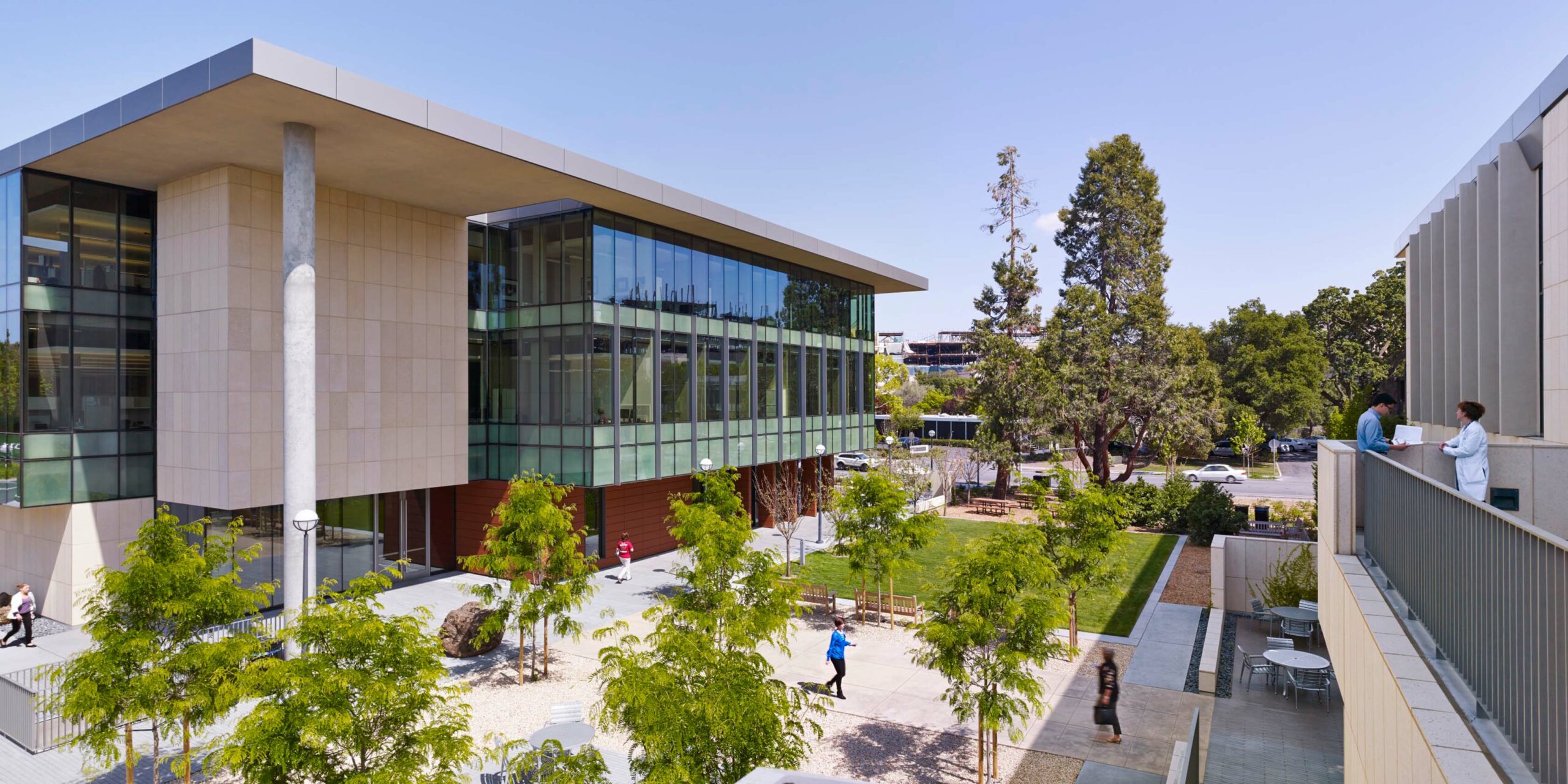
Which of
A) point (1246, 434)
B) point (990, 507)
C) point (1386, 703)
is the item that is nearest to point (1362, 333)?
point (1246, 434)

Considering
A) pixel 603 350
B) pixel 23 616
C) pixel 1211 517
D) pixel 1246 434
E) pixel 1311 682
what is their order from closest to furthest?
pixel 1311 682 < pixel 23 616 < pixel 603 350 < pixel 1211 517 < pixel 1246 434

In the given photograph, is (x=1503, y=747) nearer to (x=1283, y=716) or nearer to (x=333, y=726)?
(x=333, y=726)

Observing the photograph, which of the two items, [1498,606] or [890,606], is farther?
[890,606]

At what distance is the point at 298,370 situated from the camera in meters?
18.1

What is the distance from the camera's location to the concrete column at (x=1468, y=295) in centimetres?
1703

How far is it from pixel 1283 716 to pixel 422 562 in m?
23.9

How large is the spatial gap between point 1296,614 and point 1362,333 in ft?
205

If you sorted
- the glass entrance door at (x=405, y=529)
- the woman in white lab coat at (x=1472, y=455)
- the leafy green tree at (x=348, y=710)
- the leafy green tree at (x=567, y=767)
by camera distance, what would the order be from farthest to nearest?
the glass entrance door at (x=405, y=529)
the woman in white lab coat at (x=1472, y=455)
the leafy green tree at (x=348, y=710)
the leafy green tree at (x=567, y=767)

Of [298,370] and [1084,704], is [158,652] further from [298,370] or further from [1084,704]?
[1084,704]

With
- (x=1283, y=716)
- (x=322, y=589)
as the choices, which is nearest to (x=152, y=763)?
(x=322, y=589)

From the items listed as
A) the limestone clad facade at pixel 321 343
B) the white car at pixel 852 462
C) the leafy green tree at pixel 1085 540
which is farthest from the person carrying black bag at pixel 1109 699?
the white car at pixel 852 462

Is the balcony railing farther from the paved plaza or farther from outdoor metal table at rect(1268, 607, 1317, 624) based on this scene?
outdoor metal table at rect(1268, 607, 1317, 624)

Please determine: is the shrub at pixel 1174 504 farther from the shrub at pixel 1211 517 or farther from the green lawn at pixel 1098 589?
the shrub at pixel 1211 517

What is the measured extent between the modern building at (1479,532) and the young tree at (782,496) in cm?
1979
